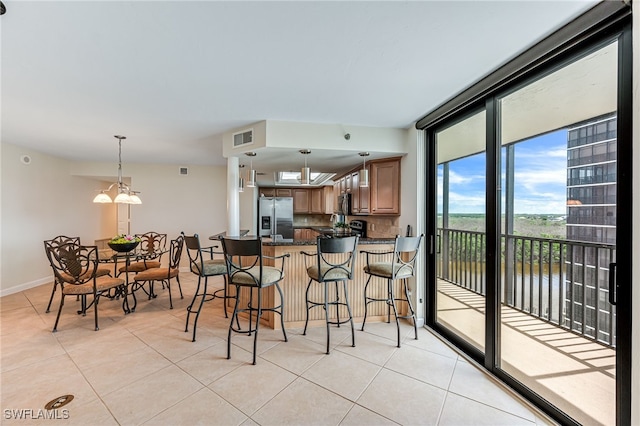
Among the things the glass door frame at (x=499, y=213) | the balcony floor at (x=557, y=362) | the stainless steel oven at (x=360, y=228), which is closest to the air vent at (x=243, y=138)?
the glass door frame at (x=499, y=213)

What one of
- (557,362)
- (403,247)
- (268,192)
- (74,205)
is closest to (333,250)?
(403,247)

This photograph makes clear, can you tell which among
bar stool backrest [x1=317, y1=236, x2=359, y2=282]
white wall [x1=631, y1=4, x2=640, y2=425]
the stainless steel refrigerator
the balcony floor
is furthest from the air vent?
the stainless steel refrigerator

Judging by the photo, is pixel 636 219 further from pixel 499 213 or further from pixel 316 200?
pixel 316 200

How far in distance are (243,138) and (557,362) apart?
388cm

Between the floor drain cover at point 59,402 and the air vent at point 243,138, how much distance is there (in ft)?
8.92

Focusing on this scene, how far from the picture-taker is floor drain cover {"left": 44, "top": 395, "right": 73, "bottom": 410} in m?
1.74

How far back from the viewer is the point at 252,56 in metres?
1.76

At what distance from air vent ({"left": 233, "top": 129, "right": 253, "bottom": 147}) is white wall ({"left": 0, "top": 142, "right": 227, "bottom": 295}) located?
283cm

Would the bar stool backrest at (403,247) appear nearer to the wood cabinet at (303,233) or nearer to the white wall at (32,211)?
the wood cabinet at (303,233)

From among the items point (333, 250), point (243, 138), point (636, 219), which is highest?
point (243, 138)

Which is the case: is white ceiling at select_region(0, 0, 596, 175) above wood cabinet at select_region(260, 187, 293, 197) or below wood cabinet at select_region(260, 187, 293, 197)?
above

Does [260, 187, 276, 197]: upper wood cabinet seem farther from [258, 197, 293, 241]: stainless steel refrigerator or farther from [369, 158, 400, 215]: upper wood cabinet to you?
[369, 158, 400, 215]: upper wood cabinet

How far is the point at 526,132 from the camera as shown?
2.53m

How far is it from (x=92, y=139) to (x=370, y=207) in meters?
4.21
